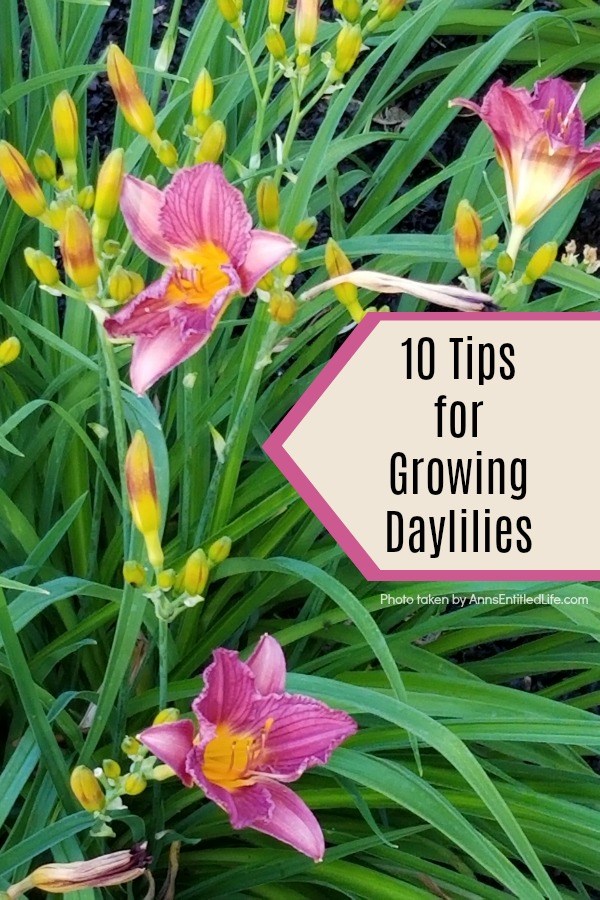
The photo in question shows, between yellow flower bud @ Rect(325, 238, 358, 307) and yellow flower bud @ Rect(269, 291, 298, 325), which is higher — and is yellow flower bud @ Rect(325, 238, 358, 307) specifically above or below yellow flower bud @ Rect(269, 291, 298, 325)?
above

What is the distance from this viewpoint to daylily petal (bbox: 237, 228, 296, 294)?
56 centimetres

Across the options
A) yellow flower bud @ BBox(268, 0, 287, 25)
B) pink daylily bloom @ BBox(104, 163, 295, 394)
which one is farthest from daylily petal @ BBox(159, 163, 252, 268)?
yellow flower bud @ BBox(268, 0, 287, 25)

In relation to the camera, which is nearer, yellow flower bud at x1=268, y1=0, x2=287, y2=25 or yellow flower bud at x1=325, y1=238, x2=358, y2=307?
yellow flower bud at x1=325, y1=238, x2=358, y2=307

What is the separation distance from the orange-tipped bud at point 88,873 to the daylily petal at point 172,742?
75mm

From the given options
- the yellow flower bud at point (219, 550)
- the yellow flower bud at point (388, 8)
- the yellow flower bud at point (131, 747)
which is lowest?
the yellow flower bud at point (131, 747)

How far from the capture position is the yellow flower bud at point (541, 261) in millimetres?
641

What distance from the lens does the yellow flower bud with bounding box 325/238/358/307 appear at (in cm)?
62

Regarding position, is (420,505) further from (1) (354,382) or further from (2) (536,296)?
(2) (536,296)

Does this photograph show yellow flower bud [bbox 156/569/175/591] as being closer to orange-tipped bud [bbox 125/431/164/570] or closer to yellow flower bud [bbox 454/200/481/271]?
orange-tipped bud [bbox 125/431/164/570]

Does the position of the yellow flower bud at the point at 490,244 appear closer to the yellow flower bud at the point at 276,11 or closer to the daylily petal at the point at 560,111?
the daylily petal at the point at 560,111

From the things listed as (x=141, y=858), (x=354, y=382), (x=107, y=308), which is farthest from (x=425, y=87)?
(x=141, y=858)

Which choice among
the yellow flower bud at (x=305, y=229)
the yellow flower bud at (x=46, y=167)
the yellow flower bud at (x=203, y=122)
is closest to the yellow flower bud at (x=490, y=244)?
the yellow flower bud at (x=305, y=229)

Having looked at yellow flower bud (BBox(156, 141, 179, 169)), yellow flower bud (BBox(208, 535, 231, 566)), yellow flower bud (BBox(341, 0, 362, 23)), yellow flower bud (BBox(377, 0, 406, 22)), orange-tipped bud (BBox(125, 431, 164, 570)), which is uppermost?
yellow flower bud (BBox(377, 0, 406, 22))

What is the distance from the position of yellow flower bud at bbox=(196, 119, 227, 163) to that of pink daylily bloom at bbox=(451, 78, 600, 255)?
20 centimetres
